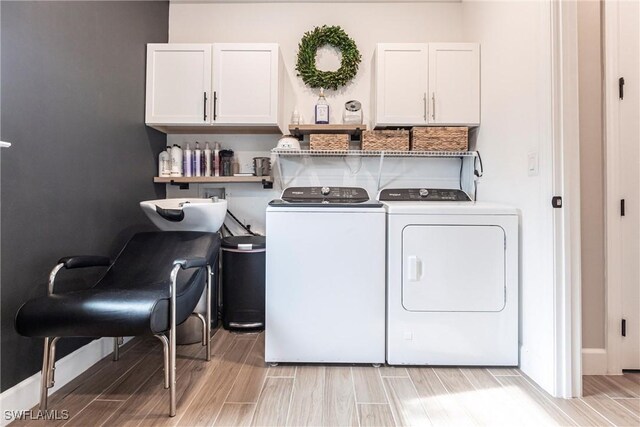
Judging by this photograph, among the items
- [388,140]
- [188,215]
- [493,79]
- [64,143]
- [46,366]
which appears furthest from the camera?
[388,140]

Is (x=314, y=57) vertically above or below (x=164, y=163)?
above

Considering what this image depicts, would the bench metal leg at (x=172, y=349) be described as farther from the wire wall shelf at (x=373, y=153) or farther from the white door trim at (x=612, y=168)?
the white door trim at (x=612, y=168)

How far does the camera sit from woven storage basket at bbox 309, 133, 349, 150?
2445mm

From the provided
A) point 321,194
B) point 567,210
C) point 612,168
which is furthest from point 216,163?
point 612,168

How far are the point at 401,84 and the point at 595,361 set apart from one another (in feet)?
→ 6.85

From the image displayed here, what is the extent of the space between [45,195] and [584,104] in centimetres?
279

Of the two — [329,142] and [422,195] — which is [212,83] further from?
[422,195]

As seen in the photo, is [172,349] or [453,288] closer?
[172,349]

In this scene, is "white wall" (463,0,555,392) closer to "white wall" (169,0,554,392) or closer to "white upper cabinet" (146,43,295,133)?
"white wall" (169,0,554,392)

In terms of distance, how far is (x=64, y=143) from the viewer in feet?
5.32

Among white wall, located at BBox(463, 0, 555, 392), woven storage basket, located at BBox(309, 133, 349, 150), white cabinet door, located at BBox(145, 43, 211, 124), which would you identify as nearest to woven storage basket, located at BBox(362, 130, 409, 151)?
woven storage basket, located at BBox(309, 133, 349, 150)

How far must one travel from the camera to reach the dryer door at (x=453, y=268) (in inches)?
71.1

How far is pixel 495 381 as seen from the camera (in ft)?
5.52

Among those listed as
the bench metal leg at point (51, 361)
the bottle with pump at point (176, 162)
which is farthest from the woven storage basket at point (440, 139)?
the bench metal leg at point (51, 361)
